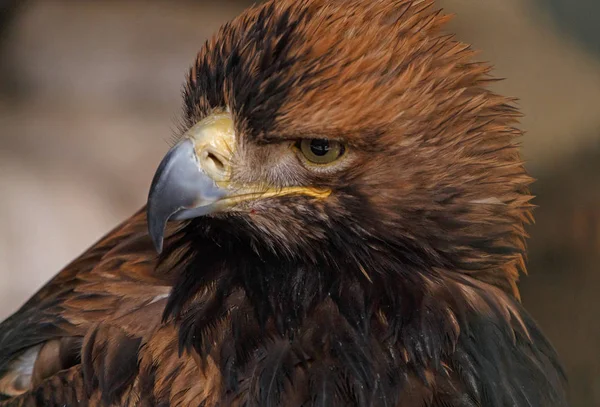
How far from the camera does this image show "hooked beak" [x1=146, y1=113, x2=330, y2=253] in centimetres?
199

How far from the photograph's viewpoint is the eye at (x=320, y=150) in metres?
1.99

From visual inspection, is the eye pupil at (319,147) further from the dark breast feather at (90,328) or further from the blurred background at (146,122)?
the blurred background at (146,122)

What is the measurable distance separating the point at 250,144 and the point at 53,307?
731mm

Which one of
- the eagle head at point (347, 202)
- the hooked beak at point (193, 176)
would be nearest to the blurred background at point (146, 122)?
the eagle head at point (347, 202)

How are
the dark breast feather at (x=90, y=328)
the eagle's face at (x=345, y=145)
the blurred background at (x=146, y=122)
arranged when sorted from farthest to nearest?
the blurred background at (x=146, y=122) < the dark breast feather at (x=90, y=328) < the eagle's face at (x=345, y=145)

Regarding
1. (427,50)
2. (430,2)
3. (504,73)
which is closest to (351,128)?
(427,50)

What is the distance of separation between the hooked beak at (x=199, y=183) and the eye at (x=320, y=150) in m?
0.08

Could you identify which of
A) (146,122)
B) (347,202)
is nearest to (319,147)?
(347,202)

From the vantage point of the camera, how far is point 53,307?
235 centimetres

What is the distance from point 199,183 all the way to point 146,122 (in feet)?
12.3

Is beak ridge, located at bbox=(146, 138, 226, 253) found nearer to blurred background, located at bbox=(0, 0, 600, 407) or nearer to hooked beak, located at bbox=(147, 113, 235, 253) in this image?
hooked beak, located at bbox=(147, 113, 235, 253)

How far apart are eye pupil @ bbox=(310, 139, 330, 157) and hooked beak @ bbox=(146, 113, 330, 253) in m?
0.10

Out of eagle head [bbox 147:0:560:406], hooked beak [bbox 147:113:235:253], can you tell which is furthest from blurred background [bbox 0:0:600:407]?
hooked beak [bbox 147:113:235:253]

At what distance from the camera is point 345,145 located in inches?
78.7
